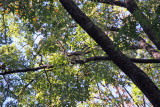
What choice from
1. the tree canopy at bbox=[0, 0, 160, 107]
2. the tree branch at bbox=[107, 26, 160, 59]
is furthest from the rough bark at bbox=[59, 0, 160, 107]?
the tree branch at bbox=[107, 26, 160, 59]

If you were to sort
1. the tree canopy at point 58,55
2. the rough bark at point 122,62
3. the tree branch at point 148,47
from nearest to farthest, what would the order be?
the rough bark at point 122,62, the tree canopy at point 58,55, the tree branch at point 148,47

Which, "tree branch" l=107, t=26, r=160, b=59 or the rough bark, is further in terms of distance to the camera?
"tree branch" l=107, t=26, r=160, b=59

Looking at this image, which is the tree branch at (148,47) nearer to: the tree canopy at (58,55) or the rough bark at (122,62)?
the tree canopy at (58,55)

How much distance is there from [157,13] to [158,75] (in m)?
6.81

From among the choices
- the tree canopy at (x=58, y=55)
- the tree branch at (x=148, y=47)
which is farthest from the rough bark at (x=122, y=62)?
the tree branch at (x=148, y=47)

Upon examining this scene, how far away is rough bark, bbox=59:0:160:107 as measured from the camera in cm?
436

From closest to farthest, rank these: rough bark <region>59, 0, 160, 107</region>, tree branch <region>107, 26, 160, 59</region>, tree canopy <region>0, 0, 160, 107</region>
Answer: rough bark <region>59, 0, 160, 107</region>, tree canopy <region>0, 0, 160, 107</region>, tree branch <region>107, 26, 160, 59</region>

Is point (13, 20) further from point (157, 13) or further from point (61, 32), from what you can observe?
point (157, 13)

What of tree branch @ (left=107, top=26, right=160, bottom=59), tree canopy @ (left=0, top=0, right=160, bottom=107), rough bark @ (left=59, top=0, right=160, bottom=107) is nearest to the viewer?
rough bark @ (left=59, top=0, right=160, bottom=107)

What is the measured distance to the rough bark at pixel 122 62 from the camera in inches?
172

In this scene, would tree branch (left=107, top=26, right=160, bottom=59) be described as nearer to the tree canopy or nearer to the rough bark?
the tree canopy

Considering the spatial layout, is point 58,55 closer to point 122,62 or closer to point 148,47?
point 122,62

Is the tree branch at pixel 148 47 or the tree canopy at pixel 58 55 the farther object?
the tree branch at pixel 148 47

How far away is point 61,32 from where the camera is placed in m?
6.86
